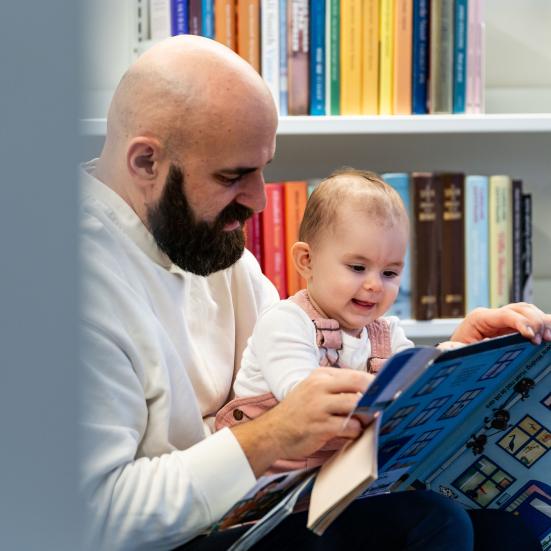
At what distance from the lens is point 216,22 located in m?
1.95

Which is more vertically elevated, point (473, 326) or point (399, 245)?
point (399, 245)

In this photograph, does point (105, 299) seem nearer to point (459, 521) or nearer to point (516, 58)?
point (459, 521)

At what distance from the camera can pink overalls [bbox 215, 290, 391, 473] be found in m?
1.15

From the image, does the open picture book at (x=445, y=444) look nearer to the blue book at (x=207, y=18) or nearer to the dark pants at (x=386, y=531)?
the dark pants at (x=386, y=531)

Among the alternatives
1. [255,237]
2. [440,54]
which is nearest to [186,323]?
[255,237]

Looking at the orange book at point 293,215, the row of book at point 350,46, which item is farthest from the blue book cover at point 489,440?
the row of book at point 350,46

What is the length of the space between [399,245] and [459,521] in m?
0.38

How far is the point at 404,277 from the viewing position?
6.73 ft

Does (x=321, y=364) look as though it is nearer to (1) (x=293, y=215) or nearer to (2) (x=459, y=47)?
(1) (x=293, y=215)

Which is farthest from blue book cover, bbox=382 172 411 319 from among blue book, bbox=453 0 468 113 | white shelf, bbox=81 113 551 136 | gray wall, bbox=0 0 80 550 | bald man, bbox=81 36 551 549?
gray wall, bbox=0 0 80 550

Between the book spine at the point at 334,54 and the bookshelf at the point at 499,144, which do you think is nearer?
the book spine at the point at 334,54

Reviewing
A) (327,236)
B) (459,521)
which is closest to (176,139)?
(327,236)

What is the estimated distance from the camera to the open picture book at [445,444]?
0.80 meters

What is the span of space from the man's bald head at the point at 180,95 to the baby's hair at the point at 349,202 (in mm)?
142
